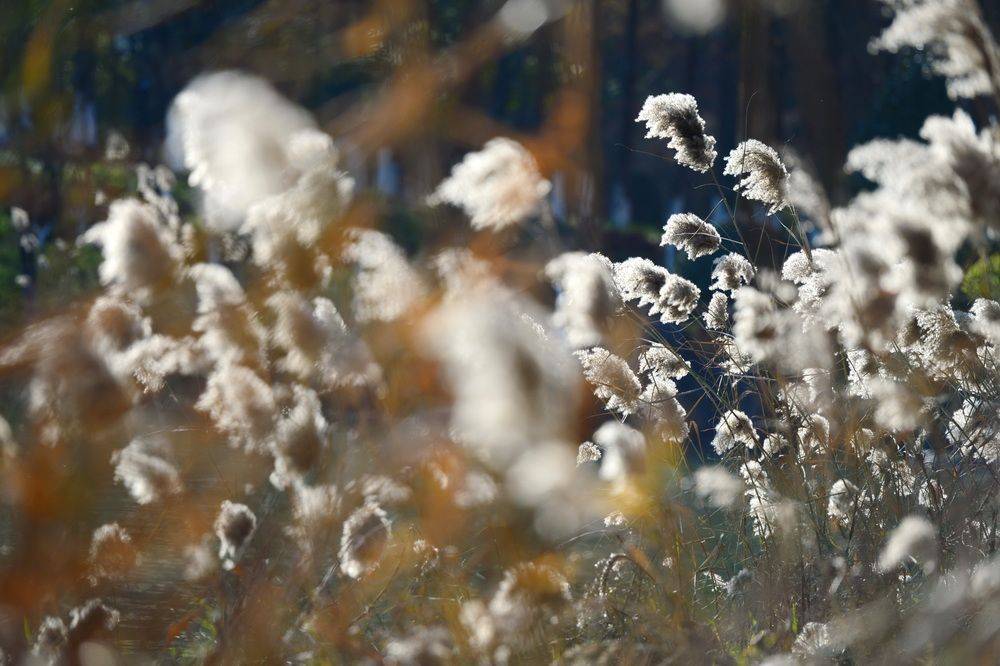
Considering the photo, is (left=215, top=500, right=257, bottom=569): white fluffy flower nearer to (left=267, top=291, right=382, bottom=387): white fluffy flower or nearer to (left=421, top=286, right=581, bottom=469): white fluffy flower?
(left=267, top=291, right=382, bottom=387): white fluffy flower

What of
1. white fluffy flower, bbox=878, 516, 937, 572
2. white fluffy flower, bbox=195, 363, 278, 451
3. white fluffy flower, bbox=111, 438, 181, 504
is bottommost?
white fluffy flower, bbox=878, 516, 937, 572

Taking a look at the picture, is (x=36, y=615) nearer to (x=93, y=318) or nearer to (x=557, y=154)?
(x=93, y=318)

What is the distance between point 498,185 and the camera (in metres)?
1.42

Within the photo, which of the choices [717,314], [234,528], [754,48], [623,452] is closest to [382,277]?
[234,528]

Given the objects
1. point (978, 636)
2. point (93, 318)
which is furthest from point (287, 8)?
point (978, 636)

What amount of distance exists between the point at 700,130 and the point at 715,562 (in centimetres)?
92

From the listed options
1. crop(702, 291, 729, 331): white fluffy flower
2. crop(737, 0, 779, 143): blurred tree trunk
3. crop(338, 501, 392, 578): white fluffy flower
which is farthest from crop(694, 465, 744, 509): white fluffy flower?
crop(737, 0, 779, 143): blurred tree trunk

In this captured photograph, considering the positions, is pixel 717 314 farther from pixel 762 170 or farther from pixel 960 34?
pixel 960 34

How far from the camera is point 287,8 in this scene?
977mm

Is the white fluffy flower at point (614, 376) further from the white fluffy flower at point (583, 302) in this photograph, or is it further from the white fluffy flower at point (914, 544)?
the white fluffy flower at point (914, 544)

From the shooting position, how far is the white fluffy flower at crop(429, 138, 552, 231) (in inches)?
54.8

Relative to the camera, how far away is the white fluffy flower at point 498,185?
1.39 m

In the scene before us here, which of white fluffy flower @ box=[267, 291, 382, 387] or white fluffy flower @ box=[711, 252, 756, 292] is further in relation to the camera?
white fluffy flower @ box=[711, 252, 756, 292]

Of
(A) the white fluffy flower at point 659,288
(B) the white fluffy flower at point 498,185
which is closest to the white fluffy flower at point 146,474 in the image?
(B) the white fluffy flower at point 498,185
